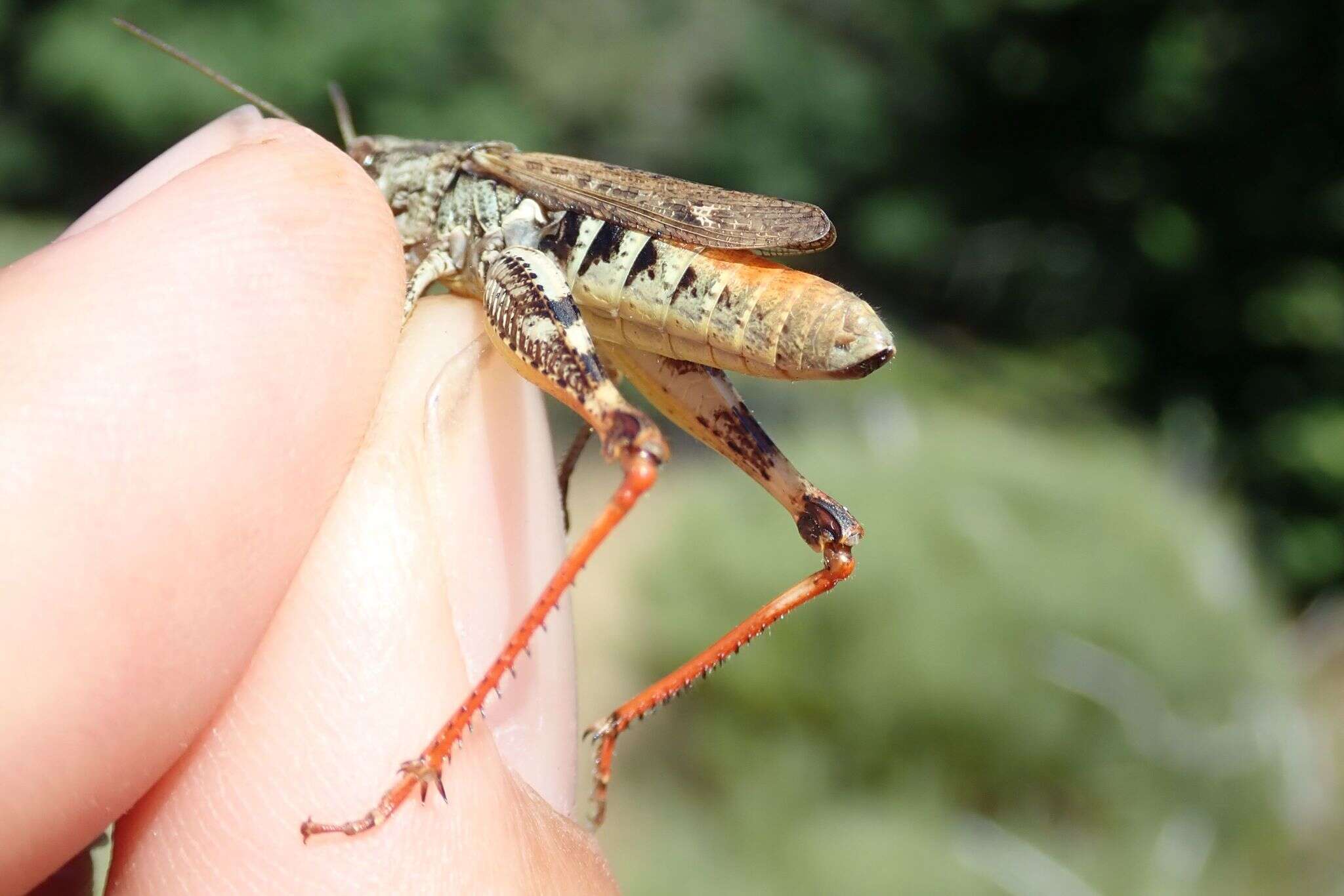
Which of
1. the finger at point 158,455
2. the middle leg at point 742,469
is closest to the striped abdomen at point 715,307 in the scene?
the middle leg at point 742,469

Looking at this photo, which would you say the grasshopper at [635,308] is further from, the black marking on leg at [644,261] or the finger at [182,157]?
the finger at [182,157]

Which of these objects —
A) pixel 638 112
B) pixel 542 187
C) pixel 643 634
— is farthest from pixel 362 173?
pixel 638 112

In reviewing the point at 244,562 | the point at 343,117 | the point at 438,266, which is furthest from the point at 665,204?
the point at 244,562

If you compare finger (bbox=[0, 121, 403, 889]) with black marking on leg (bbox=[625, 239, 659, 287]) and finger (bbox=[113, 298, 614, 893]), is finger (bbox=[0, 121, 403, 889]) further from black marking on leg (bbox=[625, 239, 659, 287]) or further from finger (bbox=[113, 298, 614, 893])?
black marking on leg (bbox=[625, 239, 659, 287])

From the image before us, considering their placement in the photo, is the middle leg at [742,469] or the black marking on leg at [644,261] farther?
the black marking on leg at [644,261]

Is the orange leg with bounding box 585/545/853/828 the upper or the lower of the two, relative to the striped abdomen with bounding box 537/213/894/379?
lower

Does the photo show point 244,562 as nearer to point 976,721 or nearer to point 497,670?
point 497,670

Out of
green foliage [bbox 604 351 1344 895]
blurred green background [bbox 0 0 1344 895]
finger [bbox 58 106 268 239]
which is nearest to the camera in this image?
finger [bbox 58 106 268 239]

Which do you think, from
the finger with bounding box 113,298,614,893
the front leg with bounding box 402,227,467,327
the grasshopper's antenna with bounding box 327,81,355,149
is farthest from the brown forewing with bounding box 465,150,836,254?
the finger with bounding box 113,298,614,893
